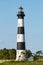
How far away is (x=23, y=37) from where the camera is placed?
145 feet

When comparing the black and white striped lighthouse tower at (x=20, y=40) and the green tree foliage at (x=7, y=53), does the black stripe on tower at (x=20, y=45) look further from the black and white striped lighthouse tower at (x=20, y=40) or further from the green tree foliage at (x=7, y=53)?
the green tree foliage at (x=7, y=53)

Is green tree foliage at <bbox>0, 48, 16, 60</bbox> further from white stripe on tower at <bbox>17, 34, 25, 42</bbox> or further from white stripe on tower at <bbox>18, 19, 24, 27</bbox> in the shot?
white stripe on tower at <bbox>18, 19, 24, 27</bbox>

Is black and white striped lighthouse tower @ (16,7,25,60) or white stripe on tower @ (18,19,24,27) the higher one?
white stripe on tower @ (18,19,24,27)

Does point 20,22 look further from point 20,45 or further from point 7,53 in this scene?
point 7,53

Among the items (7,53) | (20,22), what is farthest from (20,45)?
(7,53)

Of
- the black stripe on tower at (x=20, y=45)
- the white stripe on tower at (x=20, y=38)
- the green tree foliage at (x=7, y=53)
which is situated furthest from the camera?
the green tree foliage at (x=7, y=53)

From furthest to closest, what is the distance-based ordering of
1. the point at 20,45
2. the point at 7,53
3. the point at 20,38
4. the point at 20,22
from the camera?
the point at 7,53 → the point at 20,22 → the point at 20,38 → the point at 20,45

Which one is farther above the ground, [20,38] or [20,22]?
[20,22]

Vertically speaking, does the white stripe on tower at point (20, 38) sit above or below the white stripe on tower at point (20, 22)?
below

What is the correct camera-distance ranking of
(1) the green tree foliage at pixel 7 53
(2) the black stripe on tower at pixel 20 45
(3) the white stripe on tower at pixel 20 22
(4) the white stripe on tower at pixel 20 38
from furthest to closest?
1. (1) the green tree foliage at pixel 7 53
2. (3) the white stripe on tower at pixel 20 22
3. (4) the white stripe on tower at pixel 20 38
4. (2) the black stripe on tower at pixel 20 45

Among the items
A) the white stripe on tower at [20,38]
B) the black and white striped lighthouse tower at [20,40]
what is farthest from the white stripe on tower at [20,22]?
the white stripe on tower at [20,38]

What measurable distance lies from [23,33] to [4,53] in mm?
10372

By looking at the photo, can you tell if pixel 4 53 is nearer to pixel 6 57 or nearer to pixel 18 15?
pixel 6 57

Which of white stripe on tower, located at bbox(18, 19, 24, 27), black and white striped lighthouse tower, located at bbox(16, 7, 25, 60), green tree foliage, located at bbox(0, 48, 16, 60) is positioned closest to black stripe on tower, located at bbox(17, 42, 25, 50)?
black and white striped lighthouse tower, located at bbox(16, 7, 25, 60)
